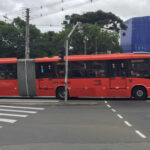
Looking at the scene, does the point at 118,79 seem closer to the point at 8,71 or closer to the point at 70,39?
the point at 8,71

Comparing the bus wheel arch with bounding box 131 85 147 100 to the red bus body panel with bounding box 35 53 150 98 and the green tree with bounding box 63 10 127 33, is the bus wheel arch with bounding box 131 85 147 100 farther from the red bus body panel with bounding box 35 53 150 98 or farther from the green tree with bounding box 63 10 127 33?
the green tree with bounding box 63 10 127 33

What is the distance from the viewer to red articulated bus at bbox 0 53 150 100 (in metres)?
19.3

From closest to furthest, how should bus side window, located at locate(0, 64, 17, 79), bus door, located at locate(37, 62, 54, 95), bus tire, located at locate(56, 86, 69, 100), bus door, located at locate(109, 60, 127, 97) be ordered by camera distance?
1. bus door, located at locate(109, 60, 127, 97)
2. bus tire, located at locate(56, 86, 69, 100)
3. bus door, located at locate(37, 62, 54, 95)
4. bus side window, located at locate(0, 64, 17, 79)

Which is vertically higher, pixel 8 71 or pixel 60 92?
pixel 8 71

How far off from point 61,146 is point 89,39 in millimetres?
48655

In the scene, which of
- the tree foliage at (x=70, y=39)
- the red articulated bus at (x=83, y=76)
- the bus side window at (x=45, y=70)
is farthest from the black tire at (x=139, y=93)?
the tree foliage at (x=70, y=39)

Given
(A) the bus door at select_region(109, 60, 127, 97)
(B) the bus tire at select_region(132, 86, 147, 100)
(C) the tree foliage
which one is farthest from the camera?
(C) the tree foliage

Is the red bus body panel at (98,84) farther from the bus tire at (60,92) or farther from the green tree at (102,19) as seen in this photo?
the green tree at (102,19)

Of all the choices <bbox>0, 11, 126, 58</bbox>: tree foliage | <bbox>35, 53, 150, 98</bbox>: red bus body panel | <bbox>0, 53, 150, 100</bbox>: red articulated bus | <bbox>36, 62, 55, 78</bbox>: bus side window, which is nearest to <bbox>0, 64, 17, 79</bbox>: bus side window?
<bbox>0, 53, 150, 100</bbox>: red articulated bus

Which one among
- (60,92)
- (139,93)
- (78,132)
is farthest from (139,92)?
(78,132)

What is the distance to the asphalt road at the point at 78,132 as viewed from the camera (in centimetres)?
734

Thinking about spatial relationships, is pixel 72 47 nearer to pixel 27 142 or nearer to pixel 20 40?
pixel 20 40

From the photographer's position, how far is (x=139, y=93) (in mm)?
19281

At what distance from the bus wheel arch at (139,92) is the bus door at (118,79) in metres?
0.63
